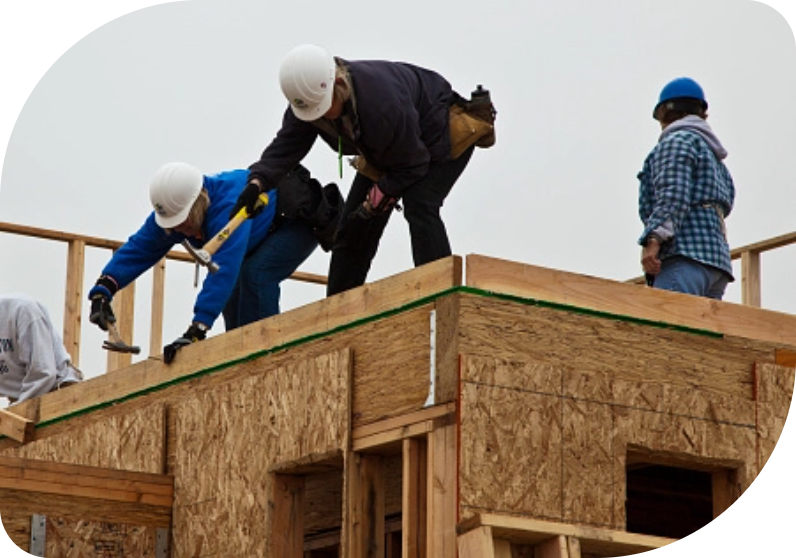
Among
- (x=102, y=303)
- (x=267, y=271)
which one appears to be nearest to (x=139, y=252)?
(x=102, y=303)

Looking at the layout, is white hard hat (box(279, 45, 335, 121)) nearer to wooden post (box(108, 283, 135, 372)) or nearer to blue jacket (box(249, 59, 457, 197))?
blue jacket (box(249, 59, 457, 197))

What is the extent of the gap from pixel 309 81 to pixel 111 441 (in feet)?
9.41

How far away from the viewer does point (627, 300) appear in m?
10.4

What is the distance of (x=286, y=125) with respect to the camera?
11.8 metres

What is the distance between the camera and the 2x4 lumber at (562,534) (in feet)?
30.4

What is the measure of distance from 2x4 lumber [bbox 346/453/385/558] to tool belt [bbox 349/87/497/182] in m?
1.95

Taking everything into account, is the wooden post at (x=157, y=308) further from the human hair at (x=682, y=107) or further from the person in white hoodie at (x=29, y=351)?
the human hair at (x=682, y=107)

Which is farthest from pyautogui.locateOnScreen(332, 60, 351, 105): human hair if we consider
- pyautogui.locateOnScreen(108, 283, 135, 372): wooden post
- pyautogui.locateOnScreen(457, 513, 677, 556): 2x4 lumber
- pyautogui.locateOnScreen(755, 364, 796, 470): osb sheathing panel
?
pyautogui.locateOnScreen(108, 283, 135, 372): wooden post

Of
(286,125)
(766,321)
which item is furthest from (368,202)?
(766,321)

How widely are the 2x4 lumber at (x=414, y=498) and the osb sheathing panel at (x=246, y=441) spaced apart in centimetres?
54

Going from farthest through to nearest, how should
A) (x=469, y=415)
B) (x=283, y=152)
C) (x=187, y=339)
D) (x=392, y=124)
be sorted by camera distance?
(x=187, y=339) → (x=283, y=152) → (x=392, y=124) → (x=469, y=415)

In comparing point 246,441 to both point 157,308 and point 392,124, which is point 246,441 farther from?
point 157,308

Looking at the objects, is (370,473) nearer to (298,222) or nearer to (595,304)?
(595,304)

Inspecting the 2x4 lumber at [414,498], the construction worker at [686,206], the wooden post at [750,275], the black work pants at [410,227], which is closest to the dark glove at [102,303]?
the black work pants at [410,227]
